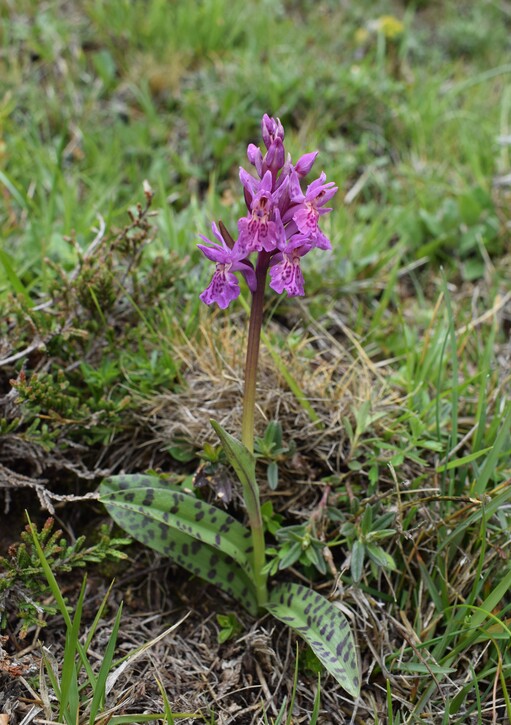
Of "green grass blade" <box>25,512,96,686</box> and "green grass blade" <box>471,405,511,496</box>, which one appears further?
"green grass blade" <box>471,405,511,496</box>

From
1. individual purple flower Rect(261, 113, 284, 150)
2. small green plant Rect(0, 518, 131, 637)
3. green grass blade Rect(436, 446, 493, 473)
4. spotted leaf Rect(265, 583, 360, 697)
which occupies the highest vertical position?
individual purple flower Rect(261, 113, 284, 150)

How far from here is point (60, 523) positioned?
208 cm

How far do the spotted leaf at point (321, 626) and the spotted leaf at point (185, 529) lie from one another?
0.42 feet

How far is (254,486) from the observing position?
5.77 ft

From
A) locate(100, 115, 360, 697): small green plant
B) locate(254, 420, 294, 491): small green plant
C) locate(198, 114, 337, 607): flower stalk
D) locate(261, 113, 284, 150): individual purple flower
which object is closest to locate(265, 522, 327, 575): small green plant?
locate(100, 115, 360, 697): small green plant

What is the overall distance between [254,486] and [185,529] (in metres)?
0.24

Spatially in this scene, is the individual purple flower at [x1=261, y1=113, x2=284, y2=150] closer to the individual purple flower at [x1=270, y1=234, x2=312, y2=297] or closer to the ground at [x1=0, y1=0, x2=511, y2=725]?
the individual purple flower at [x1=270, y1=234, x2=312, y2=297]

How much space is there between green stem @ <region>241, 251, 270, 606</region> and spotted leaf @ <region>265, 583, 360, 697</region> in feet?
0.25

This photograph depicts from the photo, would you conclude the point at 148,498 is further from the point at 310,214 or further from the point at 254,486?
the point at 310,214

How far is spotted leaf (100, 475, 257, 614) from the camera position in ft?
6.01

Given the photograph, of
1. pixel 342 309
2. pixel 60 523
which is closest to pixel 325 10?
pixel 342 309

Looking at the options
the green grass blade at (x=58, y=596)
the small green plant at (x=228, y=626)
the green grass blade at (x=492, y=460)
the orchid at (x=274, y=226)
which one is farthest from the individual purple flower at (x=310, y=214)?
the small green plant at (x=228, y=626)

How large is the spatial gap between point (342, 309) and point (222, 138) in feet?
4.87

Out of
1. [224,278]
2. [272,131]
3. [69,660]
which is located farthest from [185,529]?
[272,131]
